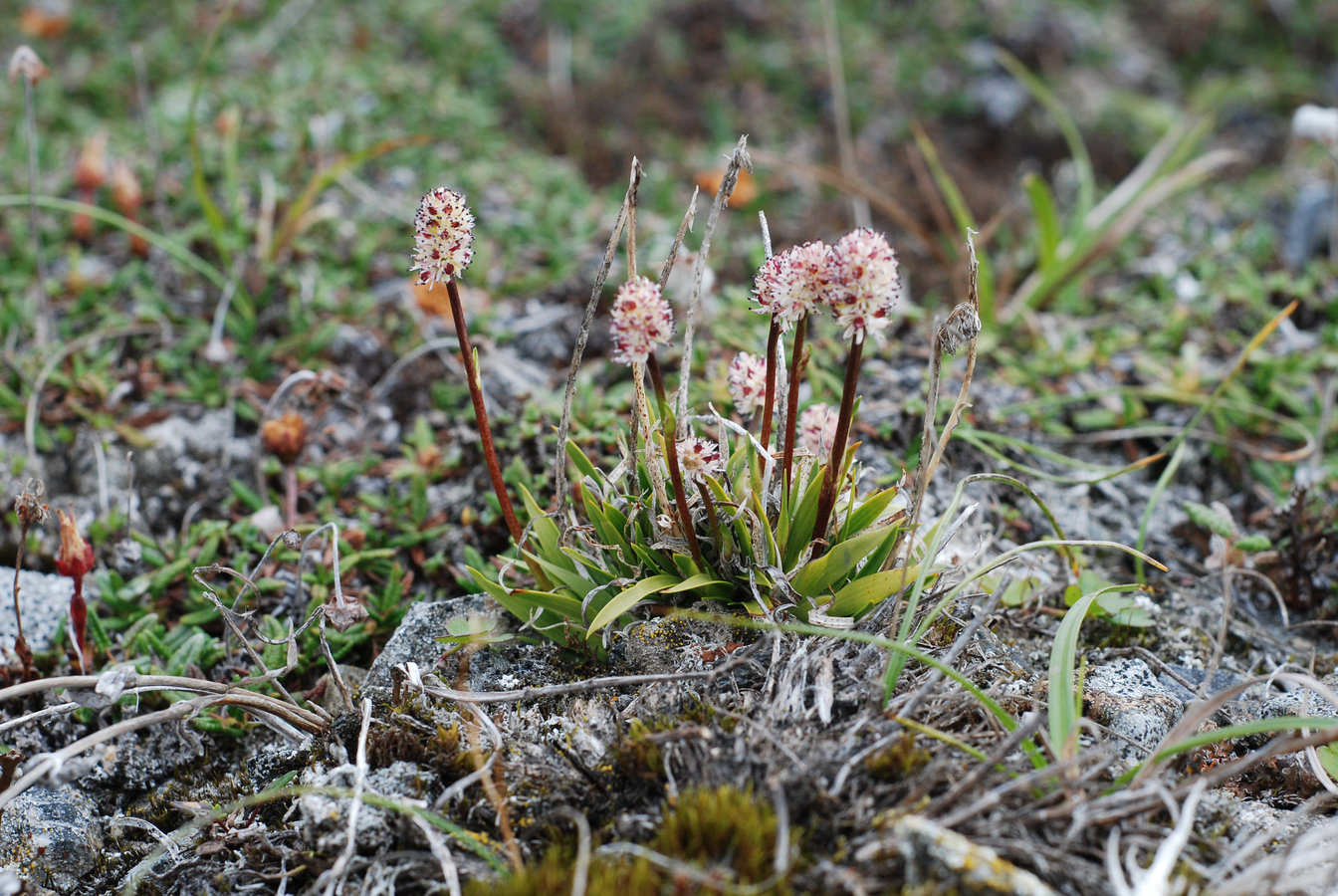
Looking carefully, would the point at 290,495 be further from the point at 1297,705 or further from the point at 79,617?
the point at 1297,705

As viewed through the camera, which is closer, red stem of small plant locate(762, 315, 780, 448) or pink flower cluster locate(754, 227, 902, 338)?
pink flower cluster locate(754, 227, 902, 338)

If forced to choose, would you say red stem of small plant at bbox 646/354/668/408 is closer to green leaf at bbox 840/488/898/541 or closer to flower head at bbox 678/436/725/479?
flower head at bbox 678/436/725/479

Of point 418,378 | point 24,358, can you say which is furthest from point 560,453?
point 24,358

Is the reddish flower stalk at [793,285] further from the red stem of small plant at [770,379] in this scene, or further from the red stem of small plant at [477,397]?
the red stem of small plant at [477,397]

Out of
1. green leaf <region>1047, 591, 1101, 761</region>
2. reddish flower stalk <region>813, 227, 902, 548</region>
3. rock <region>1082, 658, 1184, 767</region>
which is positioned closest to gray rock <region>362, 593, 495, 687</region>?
reddish flower stalk <region>813, 227, 902, 548</region>

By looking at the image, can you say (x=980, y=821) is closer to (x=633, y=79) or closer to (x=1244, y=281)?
(x=1244, y=281)
